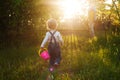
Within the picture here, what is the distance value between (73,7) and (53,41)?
8.50 metres

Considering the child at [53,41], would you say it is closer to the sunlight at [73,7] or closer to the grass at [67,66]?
the grass at [67,66]

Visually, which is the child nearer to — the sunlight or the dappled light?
the dappled light

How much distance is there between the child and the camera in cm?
884

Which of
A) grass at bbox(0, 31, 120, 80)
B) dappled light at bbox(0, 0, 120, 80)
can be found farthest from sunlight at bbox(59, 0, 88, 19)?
grass at bbox(0, 31, 120, 80)

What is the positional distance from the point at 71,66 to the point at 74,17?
11.0 m

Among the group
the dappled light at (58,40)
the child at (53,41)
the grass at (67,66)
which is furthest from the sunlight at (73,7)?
the child at (53,41)

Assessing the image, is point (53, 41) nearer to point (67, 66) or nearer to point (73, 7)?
point (67, 66)

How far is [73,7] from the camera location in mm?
17234

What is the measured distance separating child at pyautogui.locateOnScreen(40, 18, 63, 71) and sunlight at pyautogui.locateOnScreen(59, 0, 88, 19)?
248 inches

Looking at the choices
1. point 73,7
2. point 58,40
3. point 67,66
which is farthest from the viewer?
point 73,7

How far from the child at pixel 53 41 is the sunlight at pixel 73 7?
248 inches

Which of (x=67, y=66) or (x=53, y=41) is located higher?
→ (x=53, y=41)

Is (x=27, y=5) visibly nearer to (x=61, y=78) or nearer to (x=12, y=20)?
(x=12, y=20)

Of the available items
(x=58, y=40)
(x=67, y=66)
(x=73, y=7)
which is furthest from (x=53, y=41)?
(x=73, y=7)
